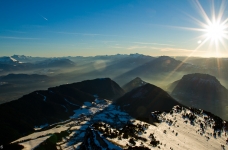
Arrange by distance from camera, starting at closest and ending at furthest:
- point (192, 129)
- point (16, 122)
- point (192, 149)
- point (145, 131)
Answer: point (192, 149), point (145, 131), point (192, 129), point (16, 122)

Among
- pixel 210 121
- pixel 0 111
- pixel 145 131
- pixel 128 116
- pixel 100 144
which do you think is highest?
pixel 100 144

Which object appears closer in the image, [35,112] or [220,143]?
[220,143]

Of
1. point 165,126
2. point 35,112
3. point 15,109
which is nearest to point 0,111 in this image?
point 15,109

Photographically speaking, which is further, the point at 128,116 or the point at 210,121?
the point at 128,116

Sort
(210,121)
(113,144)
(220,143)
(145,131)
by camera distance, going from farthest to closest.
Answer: (210,121) → (220,143) → (145,131) → (113,144)

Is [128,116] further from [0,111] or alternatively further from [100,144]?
[100,144]

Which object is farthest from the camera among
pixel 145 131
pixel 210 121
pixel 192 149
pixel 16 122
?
pixel 16 122

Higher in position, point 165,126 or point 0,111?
Result: point 165,126

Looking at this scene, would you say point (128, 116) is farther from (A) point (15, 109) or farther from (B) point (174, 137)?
(B) point (174, 137)

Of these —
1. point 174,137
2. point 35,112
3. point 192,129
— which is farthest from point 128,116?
point 174,137
